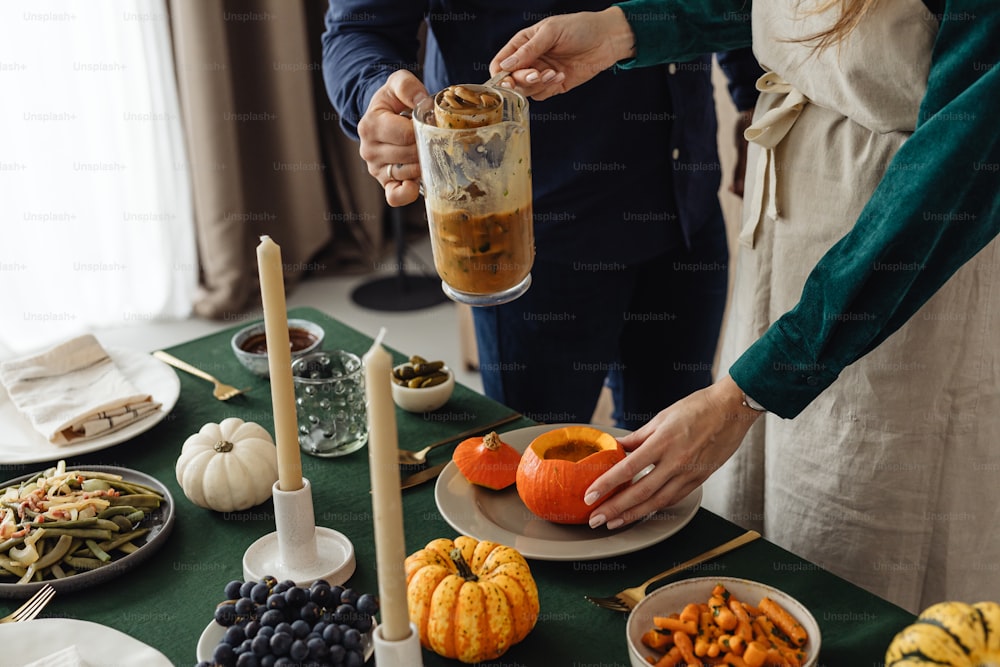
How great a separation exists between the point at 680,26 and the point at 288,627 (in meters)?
1.02

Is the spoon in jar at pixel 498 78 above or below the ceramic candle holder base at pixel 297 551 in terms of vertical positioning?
above

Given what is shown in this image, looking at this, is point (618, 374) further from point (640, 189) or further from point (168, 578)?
point (168, 578)

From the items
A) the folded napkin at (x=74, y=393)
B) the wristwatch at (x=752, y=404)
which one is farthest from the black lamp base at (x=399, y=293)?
the wristwatch at (x=752, y=404)

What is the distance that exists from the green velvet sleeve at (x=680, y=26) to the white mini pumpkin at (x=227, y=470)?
0.77 metres

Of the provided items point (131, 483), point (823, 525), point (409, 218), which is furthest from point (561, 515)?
point (409, 218)

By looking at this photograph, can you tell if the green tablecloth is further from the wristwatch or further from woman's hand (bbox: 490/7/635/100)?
woman's hand (bbox: 490/7/635/100)

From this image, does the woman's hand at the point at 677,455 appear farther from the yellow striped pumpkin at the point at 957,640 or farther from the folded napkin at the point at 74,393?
the folded napkin at the point at 74,393

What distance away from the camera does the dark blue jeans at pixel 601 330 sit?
1.68m

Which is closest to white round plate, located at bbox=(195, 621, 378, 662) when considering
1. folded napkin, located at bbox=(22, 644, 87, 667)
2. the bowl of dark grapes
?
the bowl of dark grapes

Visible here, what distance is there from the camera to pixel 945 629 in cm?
76

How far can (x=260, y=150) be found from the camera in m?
3.99

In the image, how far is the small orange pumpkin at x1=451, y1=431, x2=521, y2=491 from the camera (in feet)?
3.96

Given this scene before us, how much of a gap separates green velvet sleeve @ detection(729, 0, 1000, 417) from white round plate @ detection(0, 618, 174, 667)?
69 cm

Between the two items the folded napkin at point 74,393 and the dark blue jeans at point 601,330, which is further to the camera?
the dark blue jeans at point 601,330
